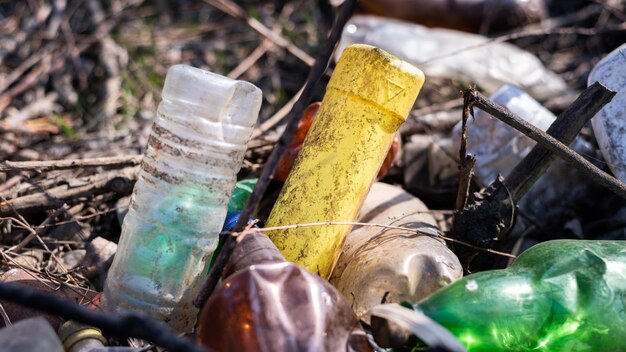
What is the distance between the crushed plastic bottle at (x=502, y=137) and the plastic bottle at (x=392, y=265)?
1.23ft

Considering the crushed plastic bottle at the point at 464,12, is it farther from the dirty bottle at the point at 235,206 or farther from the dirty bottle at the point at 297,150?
the dirty bottle at the point at 235,206

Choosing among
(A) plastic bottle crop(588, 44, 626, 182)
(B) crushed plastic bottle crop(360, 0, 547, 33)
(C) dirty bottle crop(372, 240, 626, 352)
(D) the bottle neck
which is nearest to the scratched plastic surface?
(C) dirty bottle crop(372, 240, 626, 352)

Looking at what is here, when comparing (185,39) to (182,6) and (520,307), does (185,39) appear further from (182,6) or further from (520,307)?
(520,307)

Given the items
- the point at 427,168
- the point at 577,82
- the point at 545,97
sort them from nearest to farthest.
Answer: the point at 427,168
the point at 545,97
the point at 577,82

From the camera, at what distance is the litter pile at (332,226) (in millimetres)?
1199

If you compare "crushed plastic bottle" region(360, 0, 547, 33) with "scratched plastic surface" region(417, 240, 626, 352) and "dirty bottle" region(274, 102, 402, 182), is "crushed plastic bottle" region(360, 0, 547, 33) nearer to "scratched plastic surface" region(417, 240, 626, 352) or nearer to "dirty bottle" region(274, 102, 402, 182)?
"dirty bottle" region(274, 102, 402, 182)

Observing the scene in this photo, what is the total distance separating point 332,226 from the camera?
1.57 metres

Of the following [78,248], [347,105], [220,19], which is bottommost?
[78,248]

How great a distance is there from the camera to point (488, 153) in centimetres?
203

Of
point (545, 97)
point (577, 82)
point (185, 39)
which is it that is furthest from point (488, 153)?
point (185, 39)

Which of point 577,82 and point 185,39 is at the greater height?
point 577,82

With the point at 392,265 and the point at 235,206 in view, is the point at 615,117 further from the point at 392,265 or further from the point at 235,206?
the point at 235,206

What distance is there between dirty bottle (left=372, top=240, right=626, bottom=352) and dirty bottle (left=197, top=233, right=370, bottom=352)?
0.15 m

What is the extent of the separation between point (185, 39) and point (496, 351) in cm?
248
